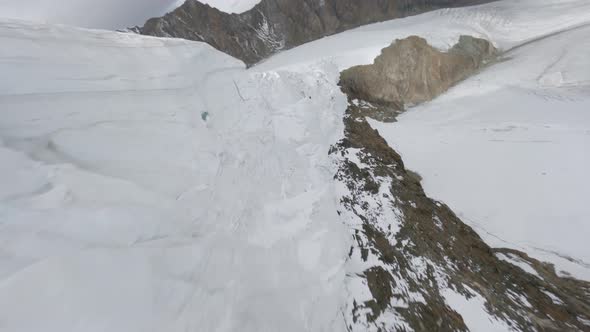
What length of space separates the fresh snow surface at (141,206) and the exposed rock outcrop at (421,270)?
0.50 meters

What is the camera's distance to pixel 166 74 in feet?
12.1

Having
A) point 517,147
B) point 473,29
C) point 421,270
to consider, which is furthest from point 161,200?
point 473,29

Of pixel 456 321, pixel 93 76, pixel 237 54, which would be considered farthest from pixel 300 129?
pixel 237 54

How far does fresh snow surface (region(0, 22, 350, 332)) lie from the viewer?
5.78 feet

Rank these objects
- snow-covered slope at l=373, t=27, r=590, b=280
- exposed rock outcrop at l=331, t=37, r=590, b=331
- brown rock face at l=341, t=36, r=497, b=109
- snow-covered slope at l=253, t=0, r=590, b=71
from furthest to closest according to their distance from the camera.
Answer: snow-covered slope at l=253, t=0, r=590, b=71 → brown rock face at l=341, t=36, r=497, b=109 → snow-covered slope at l=373, t=27, r=590, b=280 → exposed rock outcrop at l=331, t=37, r=590, b=331

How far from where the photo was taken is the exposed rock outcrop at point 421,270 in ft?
11.2

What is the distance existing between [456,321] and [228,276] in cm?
306

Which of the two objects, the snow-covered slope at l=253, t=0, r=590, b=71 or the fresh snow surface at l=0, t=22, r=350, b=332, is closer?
the fresh snow surface at l=0, t=22, r=350, b=332

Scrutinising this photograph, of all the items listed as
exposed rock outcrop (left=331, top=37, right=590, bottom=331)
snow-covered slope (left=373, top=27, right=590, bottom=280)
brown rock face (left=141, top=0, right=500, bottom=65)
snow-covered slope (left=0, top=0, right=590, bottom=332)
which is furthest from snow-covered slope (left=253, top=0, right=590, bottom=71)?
brown rock face (left=141, top=0, right=500, bottom=65)

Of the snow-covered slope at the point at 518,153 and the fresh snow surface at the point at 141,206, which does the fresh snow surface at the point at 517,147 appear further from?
the fresh snow surface at the point at 141,206

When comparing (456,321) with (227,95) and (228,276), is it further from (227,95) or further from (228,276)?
(227,95)

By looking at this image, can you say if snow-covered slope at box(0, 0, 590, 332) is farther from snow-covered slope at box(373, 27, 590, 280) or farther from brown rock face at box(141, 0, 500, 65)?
brown rock face at box(141, 0, 500, 65)

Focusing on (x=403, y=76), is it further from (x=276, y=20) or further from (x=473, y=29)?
(x=276, y=20)

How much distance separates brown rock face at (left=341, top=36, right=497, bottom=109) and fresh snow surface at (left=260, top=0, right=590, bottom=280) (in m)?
1.01
